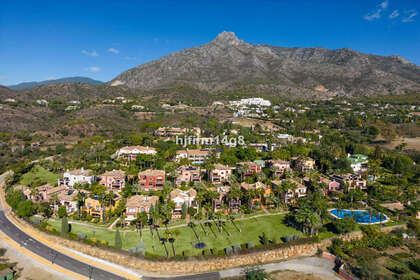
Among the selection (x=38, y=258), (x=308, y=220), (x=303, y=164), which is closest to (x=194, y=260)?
(x=308, y=220)

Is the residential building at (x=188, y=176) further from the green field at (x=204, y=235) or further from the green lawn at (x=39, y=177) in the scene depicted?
the green lawn at (x=39, y=177)

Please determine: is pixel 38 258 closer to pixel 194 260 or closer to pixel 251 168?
pixel 194 260

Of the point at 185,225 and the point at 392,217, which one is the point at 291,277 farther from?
the point at 392,217

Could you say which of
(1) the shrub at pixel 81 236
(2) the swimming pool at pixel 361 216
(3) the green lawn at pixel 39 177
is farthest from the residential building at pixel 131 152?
(2) the swimming pool at pixel 361 216

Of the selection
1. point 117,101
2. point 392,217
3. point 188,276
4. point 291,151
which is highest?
point 117,101

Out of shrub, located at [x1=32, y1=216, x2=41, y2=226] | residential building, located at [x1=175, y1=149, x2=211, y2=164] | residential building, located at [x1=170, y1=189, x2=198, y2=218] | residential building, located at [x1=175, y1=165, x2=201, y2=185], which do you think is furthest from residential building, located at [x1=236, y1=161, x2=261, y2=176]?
shrub, located at [x1=32, y1=216, x2=41, y2=226]

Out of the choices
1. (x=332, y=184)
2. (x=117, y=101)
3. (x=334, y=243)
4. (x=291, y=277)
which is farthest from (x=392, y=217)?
(x=117, y=101)

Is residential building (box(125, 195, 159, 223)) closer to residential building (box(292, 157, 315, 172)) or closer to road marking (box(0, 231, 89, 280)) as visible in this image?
road marking (box(0, 231, 89, 280))
